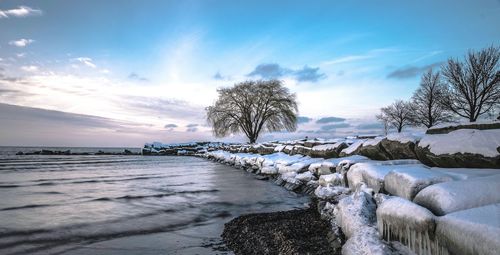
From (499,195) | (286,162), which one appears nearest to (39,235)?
(499,195)

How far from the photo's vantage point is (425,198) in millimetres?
3252

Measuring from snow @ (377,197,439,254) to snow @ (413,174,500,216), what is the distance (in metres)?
0.15

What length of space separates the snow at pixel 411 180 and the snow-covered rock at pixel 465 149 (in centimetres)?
57

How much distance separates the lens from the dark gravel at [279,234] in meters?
4.02

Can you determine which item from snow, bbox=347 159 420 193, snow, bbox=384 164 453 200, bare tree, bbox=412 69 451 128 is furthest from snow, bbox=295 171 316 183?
bare tree, bbox=412 69 451 128

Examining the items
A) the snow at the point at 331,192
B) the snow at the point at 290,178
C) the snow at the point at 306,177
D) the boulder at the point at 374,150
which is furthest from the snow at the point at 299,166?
the snow at the point at 331,192

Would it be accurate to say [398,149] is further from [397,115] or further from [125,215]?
[397,115]

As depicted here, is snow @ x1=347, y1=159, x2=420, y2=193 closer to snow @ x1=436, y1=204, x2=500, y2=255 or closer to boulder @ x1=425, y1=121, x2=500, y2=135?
boulder @ x1=425, y1=121, x2=500, y2=135

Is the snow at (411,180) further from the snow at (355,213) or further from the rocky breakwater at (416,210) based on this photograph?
the snow at (355,213)

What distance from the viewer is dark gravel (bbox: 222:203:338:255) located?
4.02 m

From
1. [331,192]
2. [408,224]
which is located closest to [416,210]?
[408,224]

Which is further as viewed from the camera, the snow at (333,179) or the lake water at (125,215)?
the snow at (333,179)

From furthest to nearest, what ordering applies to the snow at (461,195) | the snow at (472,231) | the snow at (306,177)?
the snow at (306,177) < the snow at (461,195) < the snow at (472,231)

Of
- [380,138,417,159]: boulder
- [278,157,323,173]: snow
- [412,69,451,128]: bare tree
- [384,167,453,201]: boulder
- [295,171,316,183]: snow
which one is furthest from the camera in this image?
[412,69,451,128]: bare tree
